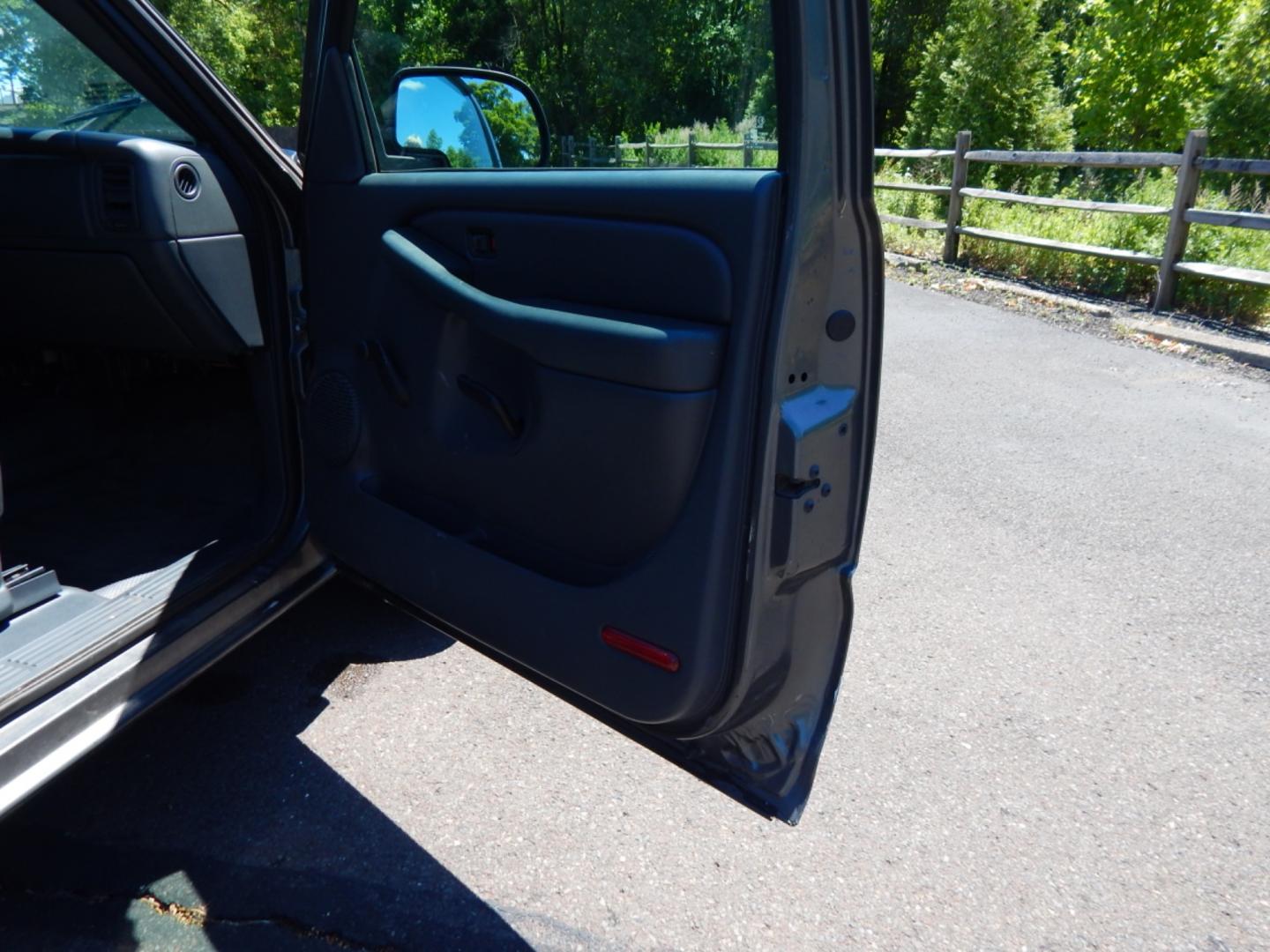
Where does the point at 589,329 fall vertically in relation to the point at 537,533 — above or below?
above

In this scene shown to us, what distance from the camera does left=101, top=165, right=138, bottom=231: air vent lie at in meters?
2.44

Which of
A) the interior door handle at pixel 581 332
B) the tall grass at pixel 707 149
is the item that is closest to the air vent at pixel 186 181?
the interior door handle at pixel 581 332

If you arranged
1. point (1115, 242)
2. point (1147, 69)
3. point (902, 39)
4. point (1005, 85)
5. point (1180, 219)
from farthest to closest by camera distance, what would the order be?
point (902, 39) < point (1147, 69) < point (1005, 85) < point (1115, 242) < point (1180, 219)

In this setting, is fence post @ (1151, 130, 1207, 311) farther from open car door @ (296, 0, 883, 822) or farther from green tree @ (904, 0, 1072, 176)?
green tree @ (904, 0, 1072, 176)

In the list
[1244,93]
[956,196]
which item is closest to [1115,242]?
[956,196]

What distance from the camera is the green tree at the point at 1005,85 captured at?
18141 mm

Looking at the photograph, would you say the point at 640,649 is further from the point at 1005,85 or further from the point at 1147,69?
the point at 1147,69

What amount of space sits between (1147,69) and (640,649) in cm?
2207

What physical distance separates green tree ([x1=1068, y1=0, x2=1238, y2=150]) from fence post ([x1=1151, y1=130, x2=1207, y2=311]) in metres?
10.5

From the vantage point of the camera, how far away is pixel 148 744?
262 cm

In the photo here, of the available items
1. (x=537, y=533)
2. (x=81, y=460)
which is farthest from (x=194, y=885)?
(x=81, y=460)

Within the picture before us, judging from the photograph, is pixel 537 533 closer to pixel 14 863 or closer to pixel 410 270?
pixel 410 270

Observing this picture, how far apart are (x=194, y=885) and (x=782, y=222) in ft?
6.46

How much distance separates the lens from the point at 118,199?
2.48 m
